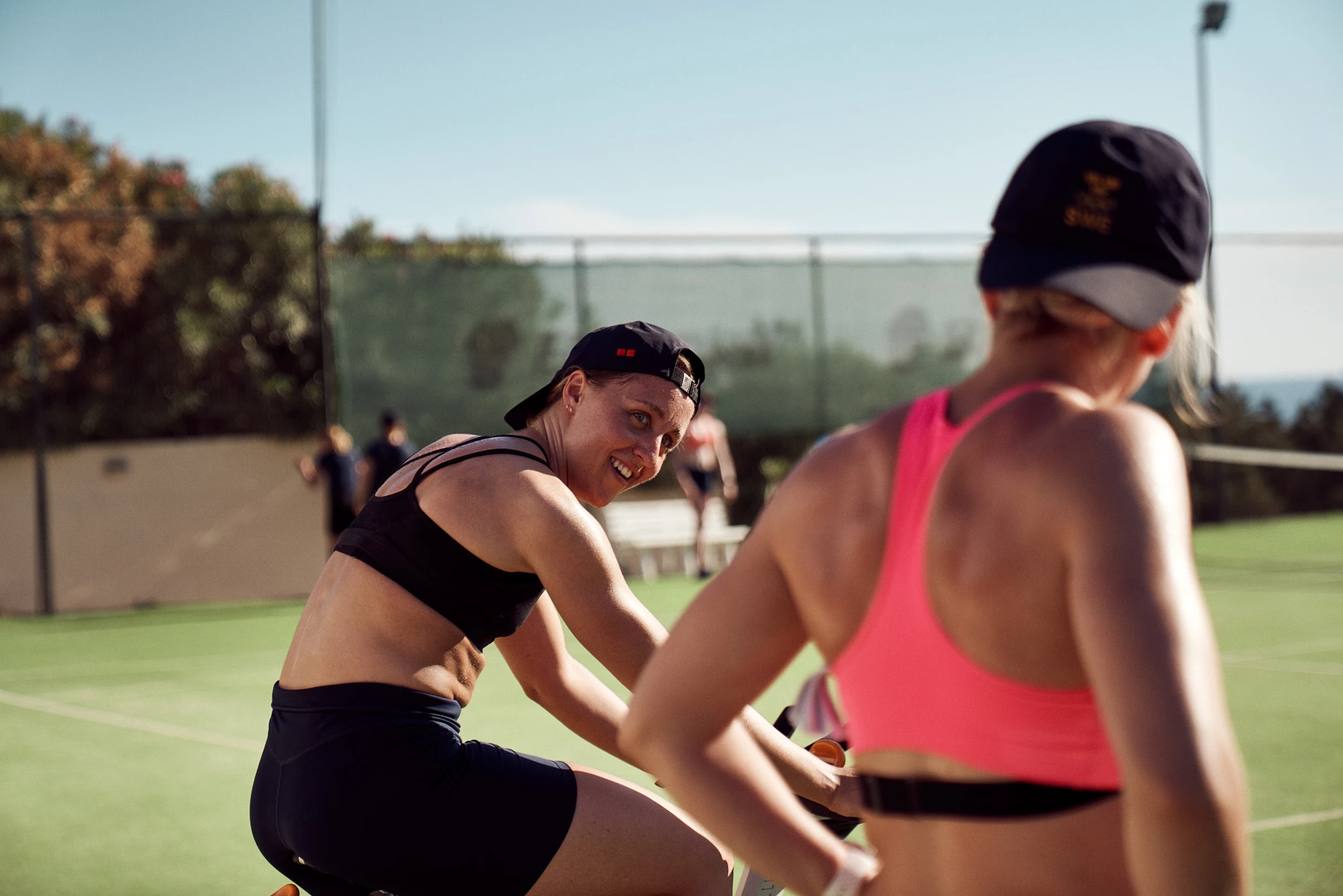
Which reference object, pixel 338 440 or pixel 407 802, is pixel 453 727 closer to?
pixel 407 802

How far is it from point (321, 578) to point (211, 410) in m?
16.2

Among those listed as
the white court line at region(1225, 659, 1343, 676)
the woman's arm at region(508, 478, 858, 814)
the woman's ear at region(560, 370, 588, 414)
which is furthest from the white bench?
the woman's arm at region(508, 478, 858, 814)

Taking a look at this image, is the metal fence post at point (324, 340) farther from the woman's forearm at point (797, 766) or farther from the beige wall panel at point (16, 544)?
the woman's forearm at point (797, 766)

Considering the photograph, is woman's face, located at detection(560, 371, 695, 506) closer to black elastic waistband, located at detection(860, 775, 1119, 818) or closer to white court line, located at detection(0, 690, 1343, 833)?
black elastic waistband, located at detection(860, 775, 1119, 818)

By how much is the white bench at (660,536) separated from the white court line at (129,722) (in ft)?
26.3

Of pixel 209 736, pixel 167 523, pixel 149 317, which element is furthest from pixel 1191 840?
pixel 149 317

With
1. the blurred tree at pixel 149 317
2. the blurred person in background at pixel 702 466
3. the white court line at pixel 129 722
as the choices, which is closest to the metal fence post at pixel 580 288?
the blurred person in background at pixel 702 466

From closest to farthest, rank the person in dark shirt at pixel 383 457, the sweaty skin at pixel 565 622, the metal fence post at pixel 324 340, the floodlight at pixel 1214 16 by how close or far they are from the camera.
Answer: the sweaty skin at pixel 565 622 → the person in dark shirt at pixel 383 457 → the metal fence post at pixel 324 340 → the floodlight at pixel 1214 16

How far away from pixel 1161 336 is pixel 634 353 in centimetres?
143

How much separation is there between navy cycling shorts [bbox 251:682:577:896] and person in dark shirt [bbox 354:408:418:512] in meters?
11.1

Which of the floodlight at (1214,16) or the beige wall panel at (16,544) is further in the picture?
the floodlight at (1214,16)

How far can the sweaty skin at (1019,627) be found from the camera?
1.09 metres

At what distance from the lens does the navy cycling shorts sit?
7.63 feet

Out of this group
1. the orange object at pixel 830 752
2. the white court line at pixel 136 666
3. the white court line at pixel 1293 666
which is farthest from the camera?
the white court line at pixel 136 666
